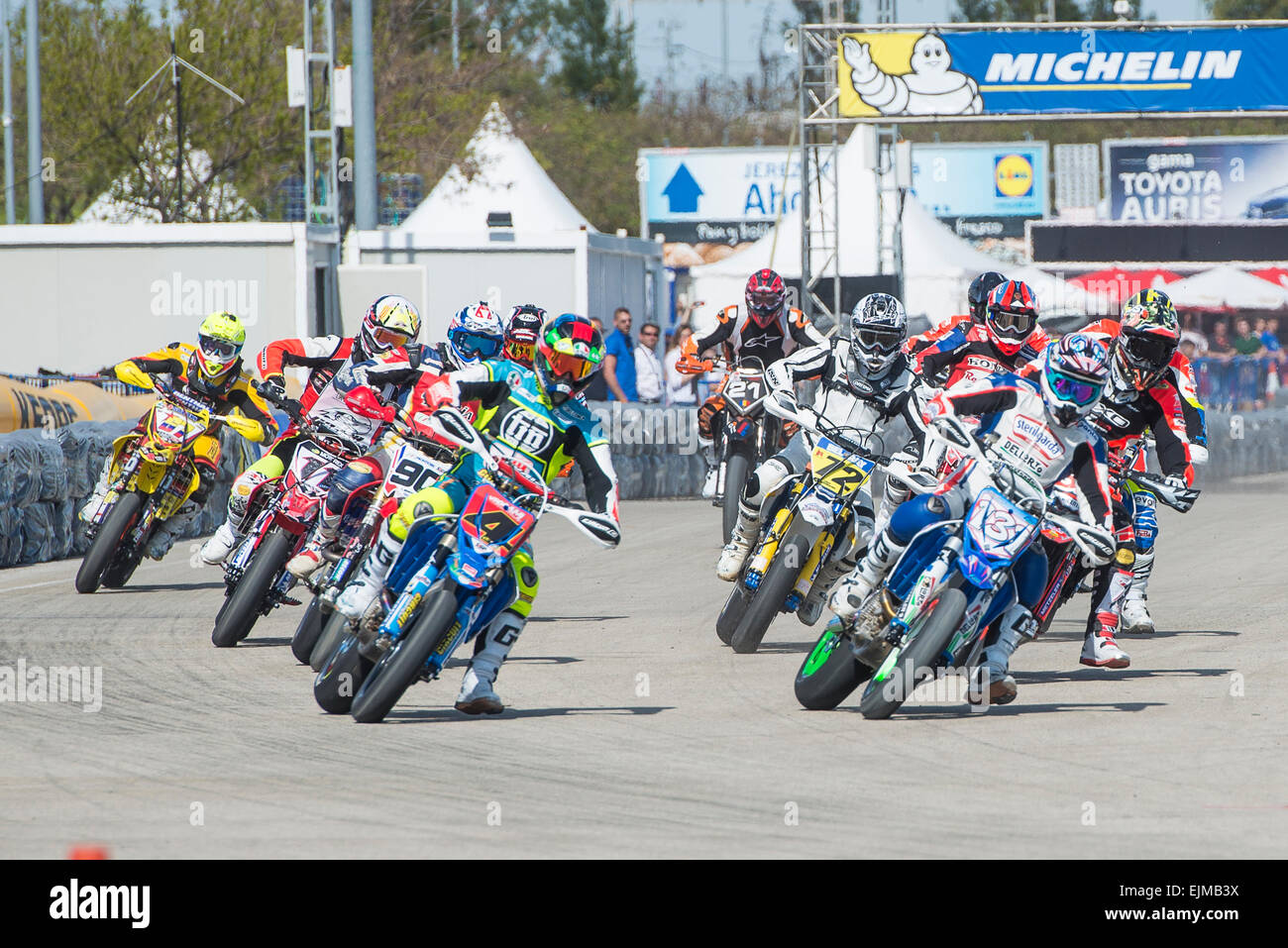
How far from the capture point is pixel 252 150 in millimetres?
38719

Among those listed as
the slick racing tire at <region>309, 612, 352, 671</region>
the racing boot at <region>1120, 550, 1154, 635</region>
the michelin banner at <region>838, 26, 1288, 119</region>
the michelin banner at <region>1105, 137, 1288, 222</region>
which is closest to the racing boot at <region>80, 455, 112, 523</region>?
the slick racing tire at <region>309, 612, 352, 671</region>

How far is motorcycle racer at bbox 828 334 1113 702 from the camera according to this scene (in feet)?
29.2

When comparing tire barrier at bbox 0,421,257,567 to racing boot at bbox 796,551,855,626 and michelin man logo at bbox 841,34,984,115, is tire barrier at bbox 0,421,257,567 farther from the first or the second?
michelin man logo at bbox 841,34,984,115

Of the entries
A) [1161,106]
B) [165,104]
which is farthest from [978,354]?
[165,104]

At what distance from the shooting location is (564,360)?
9.01 m

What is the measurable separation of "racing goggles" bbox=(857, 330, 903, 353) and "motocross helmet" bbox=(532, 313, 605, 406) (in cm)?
210

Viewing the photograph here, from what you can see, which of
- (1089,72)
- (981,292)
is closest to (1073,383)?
(981,292)

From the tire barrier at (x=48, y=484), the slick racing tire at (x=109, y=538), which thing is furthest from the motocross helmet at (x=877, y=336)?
the tire barrier at (x=48, y=484)

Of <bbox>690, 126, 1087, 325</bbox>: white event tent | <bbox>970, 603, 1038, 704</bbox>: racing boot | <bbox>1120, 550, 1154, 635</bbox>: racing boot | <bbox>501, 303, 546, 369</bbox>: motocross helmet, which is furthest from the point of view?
<bbox>690, 126, 1087, 325</bbox>: white event tent

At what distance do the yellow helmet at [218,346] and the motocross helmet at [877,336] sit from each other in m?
4.27

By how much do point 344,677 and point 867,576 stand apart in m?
2.26

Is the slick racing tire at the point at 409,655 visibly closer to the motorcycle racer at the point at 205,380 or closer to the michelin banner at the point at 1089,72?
the motorcycle racer at the point at 205,380

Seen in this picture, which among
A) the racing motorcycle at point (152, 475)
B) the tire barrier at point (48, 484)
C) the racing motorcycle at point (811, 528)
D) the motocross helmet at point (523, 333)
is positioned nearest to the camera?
the motocross helmet at point (523, 333)

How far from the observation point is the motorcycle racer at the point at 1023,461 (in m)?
8.91
